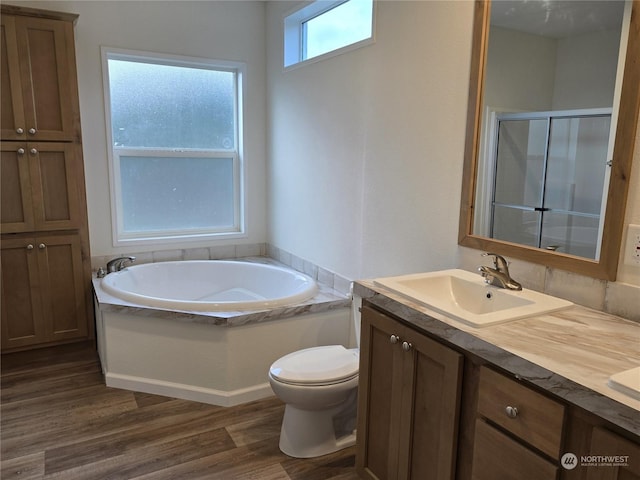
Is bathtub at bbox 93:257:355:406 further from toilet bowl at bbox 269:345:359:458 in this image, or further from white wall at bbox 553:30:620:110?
white wall at bbox 553:30:620:110

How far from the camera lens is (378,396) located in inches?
69.8

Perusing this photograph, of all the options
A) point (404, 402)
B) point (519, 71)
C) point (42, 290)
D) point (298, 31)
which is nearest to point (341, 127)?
point (298, 31)

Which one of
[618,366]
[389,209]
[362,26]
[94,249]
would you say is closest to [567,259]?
[618,366]

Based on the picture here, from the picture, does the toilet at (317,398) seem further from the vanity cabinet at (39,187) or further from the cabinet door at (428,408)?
the vanity cabinet at (39,187)

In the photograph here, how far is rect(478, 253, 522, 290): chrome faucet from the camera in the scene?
1720 millimetres

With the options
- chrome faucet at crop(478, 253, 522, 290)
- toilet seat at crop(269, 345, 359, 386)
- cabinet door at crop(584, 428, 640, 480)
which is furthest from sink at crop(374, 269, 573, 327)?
toilet seat at crop(269, 345, 359, 386)

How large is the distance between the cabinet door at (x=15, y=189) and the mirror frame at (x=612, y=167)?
8.44 feet

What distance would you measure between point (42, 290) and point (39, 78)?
4.33ft

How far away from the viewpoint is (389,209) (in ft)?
8.21

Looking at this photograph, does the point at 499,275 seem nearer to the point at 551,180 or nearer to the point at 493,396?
the point at 551,180

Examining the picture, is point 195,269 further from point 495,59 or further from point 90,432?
point 495,59

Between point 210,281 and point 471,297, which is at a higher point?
point 471,297

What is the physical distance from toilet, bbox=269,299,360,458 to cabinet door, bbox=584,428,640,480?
1161mm

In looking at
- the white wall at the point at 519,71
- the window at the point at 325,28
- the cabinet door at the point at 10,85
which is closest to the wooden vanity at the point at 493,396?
the white wall at the point at 519,71
